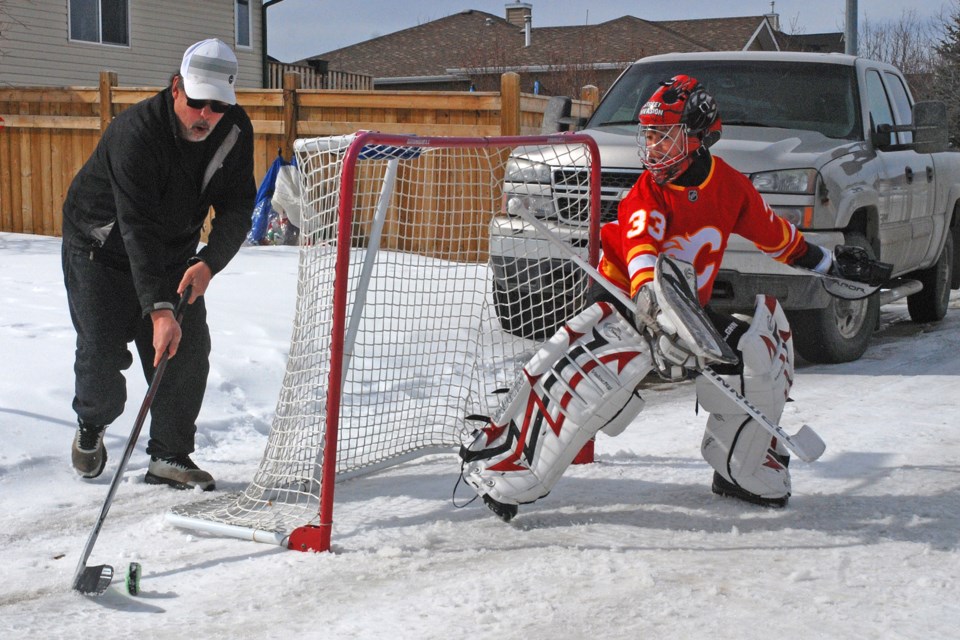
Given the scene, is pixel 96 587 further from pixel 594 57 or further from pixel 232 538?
pixel 594 57

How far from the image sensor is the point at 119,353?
15.9ft

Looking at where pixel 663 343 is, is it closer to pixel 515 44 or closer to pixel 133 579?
pixel 133 579

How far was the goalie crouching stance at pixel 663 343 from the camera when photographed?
422 cm

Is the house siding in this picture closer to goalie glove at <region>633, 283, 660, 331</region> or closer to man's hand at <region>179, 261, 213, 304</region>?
man's hand at <region>179, 261, 213, 304</region>

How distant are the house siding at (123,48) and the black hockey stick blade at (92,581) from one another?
1820 cm

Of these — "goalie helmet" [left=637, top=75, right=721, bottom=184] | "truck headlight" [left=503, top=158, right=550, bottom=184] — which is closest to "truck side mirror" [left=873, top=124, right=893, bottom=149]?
"truck headlight" [left=503, top=158, right=550, bottom=184]

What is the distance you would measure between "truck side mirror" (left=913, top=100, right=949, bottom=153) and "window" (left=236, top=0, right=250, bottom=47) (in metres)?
19.4

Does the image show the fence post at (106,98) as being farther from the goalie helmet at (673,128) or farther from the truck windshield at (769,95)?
the goalie helmet at (673,128)

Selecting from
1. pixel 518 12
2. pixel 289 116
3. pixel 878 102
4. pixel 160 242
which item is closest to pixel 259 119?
pixel 289 116

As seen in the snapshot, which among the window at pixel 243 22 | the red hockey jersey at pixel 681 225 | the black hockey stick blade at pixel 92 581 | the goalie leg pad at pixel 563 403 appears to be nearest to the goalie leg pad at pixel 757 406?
the red hockey jersey at pixel 681 225

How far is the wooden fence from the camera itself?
12.4 metres

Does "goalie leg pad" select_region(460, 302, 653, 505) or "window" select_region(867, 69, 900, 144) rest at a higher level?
"window" select_region(867, 69, 900, 144)

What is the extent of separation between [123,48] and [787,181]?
59.3 feet

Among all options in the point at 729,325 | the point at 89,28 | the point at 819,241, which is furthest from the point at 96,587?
the point at 89,28
